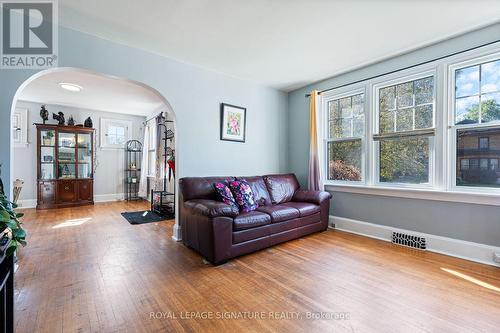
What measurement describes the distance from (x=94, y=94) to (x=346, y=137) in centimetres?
520

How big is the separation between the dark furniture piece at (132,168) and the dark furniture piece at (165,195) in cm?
189

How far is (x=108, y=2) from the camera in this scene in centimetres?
211

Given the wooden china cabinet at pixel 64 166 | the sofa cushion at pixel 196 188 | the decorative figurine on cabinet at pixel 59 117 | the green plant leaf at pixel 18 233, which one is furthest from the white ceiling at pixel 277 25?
the wooden china cabinet at pixel 64 166

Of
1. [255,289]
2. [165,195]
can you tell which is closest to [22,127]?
[165,195]

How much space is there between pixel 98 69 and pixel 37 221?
11.2ft

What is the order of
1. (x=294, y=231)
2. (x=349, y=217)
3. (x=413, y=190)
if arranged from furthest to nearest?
(x=349, y=217), (x=294, y=231), (x=413, y=190)

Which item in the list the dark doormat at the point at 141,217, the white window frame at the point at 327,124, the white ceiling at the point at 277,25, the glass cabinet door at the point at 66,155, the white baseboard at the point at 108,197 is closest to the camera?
the white ceiling at the point at 277,25

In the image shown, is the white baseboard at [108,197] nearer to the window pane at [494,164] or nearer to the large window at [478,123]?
the large window at [478,123]

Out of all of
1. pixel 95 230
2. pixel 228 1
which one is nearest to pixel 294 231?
pixel 228 1

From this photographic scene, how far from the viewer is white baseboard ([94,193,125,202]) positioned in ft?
20.6

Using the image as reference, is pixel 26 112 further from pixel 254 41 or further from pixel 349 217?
pixel 349 217

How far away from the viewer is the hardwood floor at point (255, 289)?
1571mm

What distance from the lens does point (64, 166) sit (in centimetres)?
564

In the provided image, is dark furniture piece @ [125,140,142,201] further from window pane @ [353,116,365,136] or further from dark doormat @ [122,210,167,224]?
window pane @ [353,116,365,136]
